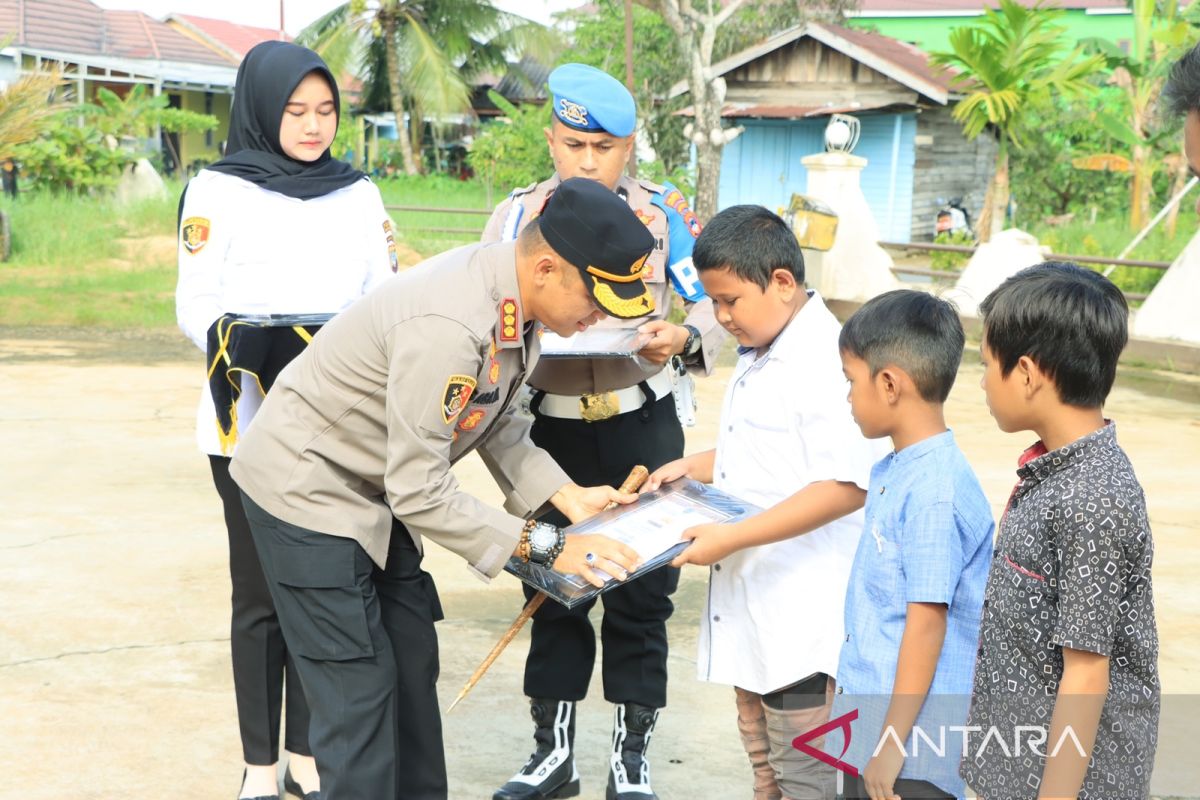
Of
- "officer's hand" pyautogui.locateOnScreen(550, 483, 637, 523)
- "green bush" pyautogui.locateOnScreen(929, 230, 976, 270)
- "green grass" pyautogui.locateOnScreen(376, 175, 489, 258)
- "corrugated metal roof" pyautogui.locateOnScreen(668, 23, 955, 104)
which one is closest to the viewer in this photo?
"officer's hand" pyautogui.locateOnScreen(550, 483, 637, 523)

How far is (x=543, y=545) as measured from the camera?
252cm

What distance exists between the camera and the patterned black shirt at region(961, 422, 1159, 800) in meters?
1.73

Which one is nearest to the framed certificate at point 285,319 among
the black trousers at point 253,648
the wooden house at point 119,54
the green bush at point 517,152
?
the black trousers at point 253,648

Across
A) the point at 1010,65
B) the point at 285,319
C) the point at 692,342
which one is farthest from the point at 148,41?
the point at 692,342

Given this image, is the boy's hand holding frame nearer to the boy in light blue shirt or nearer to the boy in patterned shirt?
the boy in light blue shirt

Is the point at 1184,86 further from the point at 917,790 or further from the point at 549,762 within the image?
the point at 549,762

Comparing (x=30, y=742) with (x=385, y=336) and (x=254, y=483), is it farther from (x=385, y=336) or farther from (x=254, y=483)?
(x=385, y=336)

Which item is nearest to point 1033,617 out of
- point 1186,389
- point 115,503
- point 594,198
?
point 594,198

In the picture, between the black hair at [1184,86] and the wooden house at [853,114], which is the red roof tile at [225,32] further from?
the black hair at [1184,86]

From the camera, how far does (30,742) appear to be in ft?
11.5

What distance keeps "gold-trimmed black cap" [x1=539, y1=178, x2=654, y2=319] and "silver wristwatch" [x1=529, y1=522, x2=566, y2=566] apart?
0.47m

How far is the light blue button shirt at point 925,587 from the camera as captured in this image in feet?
6.91

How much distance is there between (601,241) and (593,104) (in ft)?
3.25

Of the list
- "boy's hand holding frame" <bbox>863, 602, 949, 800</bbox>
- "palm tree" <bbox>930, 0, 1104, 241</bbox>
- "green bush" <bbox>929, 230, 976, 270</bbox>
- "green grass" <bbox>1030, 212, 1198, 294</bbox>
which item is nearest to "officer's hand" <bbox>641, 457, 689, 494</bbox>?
"boy's hand holding frame" <bbox>863, 602, 949, 800</bbox>
